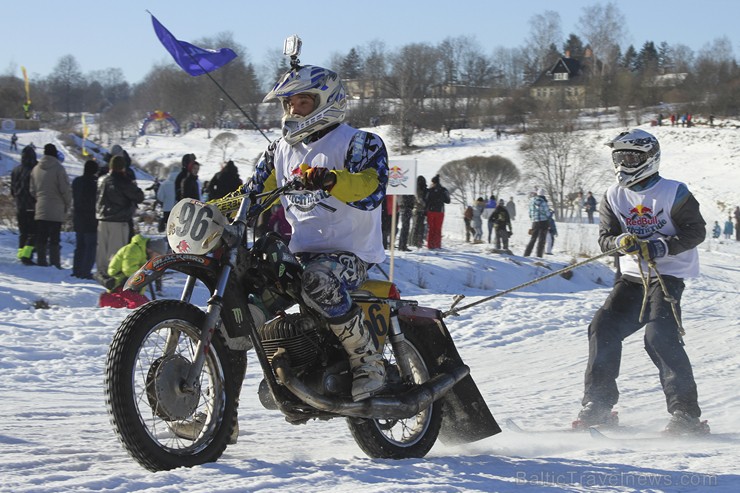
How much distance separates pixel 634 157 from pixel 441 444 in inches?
111

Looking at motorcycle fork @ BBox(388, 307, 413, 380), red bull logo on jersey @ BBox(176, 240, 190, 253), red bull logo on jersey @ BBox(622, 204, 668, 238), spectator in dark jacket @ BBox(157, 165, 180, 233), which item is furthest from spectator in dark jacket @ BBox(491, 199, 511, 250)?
red bull logo on jersey @ BBox(176, 240, 190, 253)

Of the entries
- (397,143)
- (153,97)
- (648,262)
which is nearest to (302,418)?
(648,262)

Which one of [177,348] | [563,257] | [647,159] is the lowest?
[563,257]

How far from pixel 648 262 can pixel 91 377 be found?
5173 millimetres

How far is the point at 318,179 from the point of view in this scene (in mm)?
5066

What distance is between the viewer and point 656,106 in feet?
332

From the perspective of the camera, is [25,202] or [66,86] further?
[66,86]

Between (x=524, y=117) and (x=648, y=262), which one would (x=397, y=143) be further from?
(x=648, y=262)

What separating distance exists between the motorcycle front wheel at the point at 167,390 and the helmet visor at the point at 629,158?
4023mm

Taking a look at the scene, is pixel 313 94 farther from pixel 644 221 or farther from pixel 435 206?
pixel 435 206

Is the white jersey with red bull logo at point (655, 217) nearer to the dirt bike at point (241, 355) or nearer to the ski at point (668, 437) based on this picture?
the ski at point (668, 437)

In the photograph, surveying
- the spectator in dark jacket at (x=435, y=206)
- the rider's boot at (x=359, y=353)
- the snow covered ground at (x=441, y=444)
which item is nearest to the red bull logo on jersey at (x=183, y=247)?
the rider's boot at (x=359, y=353)

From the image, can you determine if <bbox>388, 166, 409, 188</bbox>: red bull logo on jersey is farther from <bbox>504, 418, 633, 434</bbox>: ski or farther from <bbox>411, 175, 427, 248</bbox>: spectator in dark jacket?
<bbox>504, 418, 633, 434</bbox>: ski

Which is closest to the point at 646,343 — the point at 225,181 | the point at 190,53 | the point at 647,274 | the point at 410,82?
the point at 647,274
